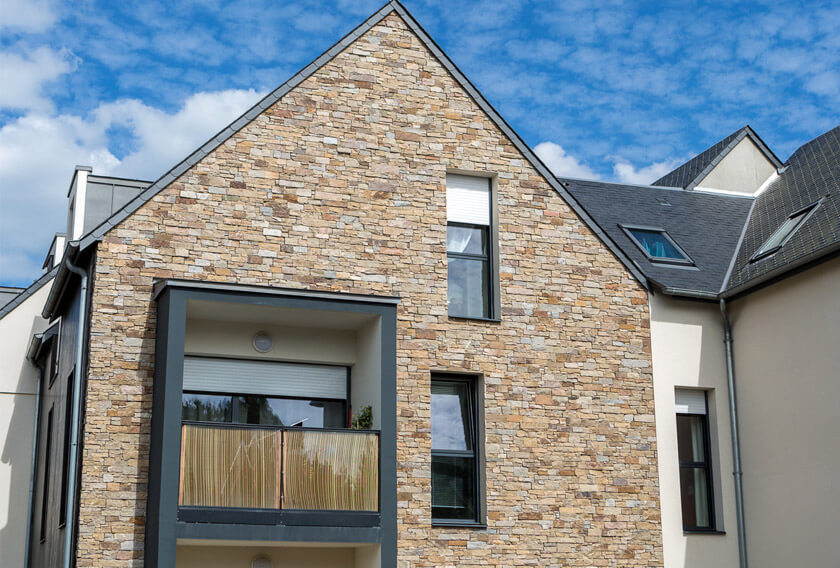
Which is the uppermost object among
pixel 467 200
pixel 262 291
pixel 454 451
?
pixel 467 200

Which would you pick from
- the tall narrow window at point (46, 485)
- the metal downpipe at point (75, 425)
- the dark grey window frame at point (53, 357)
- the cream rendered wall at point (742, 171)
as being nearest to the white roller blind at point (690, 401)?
the cream rendered wall at point (742, 171)

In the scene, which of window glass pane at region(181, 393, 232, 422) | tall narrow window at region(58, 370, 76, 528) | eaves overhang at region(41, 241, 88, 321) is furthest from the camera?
window glass pane at region(181, 393, 232, 422)

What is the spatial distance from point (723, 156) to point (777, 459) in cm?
751

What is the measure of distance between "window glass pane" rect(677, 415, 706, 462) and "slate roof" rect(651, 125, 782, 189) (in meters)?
5.90

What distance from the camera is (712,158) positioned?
19703mm

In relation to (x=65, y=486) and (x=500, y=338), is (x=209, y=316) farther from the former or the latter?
(x=500, y=338)

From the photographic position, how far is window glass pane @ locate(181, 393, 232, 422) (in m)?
13.0

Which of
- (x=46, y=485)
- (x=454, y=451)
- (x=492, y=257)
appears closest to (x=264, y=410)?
(x=454, y=451)

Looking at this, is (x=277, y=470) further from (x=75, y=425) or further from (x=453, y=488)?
(x=453, y=488)

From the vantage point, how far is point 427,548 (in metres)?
12.8

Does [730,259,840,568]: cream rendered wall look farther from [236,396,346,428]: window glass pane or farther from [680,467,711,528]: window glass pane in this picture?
[236,396,346,428]: window glass pane

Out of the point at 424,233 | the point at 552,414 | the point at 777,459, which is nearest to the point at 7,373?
the point at 424,233

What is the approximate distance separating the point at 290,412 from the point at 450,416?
2.13 metres

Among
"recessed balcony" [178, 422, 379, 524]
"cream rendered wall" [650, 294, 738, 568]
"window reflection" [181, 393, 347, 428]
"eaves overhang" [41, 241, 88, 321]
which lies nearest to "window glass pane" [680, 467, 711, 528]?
"cream rendered wall" [650, 294, 738, 568]
